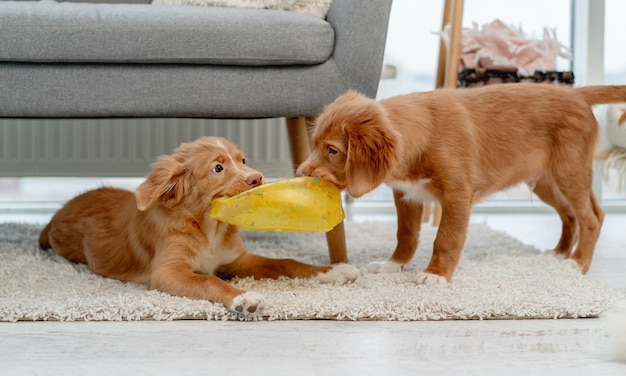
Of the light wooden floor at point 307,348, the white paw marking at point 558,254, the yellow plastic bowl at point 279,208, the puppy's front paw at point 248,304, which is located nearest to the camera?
Answer: the light wooden floor at point 307,348

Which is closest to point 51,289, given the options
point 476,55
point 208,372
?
point 208,372

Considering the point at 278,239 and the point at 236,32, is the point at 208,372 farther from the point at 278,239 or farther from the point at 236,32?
the point at 278,239

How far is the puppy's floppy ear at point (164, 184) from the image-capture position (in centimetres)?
192

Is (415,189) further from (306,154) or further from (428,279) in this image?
(306,154)

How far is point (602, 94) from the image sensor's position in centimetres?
234

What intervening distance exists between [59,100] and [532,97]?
54.2 inches

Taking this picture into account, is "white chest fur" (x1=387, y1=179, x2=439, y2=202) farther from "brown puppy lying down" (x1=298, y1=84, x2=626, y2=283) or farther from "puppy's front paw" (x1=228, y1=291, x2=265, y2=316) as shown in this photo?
"puppy's front paw" (x1=228, y1=291, x2=265, y2=316)

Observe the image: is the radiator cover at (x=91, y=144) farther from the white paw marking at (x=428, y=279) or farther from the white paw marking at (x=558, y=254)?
the white paw marking at (x=428, y=279)

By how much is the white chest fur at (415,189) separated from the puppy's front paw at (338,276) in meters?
0.27

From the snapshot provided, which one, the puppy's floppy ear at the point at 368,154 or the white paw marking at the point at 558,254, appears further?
the white paw marking at the point at 558,254

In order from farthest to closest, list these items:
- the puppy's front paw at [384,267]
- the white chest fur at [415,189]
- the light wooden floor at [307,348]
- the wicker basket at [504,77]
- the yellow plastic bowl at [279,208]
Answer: the wicker basket at [504,77] → the puppy's front paw at [384,267] → the white chest fur at [415,189] → the yellow plastic bowl at [279,208] → the light wooden floor at [307,348]

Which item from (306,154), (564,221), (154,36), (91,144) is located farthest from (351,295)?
(91,144)

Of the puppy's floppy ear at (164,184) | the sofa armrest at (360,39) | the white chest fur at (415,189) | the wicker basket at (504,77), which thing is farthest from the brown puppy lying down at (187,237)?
the wicker basket at (504,77)

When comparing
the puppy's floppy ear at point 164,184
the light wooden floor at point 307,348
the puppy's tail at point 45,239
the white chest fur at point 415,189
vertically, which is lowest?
the puppy's tail at point 45,239
